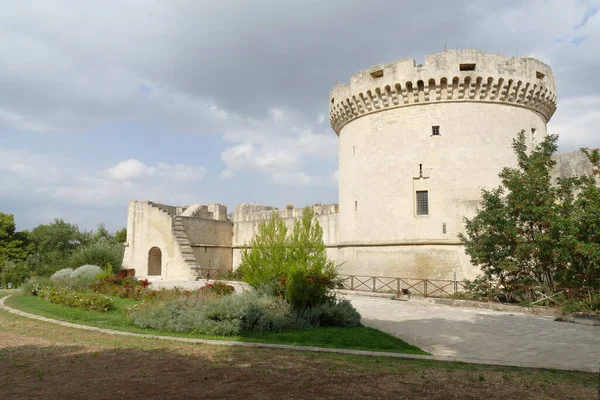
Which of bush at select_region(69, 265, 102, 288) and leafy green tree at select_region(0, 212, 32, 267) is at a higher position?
leafy green tree at select_region(0, 212, 32, 267)

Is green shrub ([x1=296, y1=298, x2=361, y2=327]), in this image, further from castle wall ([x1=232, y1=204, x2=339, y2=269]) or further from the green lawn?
castle wall ([x1=232, y1=204, x2=339, y2=269])

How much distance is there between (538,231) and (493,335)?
5.31 meters

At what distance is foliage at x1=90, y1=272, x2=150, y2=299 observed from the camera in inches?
612

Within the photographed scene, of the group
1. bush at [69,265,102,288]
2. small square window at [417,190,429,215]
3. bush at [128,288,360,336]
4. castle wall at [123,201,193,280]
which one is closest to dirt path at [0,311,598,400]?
bush at [128,288,360,336]

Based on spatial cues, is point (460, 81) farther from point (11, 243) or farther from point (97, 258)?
point (11, 243)

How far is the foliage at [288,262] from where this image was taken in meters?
11.2

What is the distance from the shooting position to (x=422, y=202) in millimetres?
17578

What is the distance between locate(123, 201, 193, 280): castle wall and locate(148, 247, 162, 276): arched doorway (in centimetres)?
39

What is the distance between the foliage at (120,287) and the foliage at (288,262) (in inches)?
205

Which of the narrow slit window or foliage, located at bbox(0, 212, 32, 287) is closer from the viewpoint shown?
the narrow slit window

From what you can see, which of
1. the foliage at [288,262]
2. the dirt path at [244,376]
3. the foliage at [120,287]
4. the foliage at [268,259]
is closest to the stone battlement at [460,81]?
the foliage at [288,262]

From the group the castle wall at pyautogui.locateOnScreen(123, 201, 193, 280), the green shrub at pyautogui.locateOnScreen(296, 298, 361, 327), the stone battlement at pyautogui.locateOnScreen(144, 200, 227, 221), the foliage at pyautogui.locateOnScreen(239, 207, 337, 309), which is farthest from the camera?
the stone battlement at pyautogui.locateOnScreen(144, 200, 227, 221)

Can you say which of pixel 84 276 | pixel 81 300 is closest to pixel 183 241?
pixel 84 276

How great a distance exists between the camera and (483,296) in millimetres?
14344
